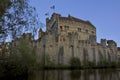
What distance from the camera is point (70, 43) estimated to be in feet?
183

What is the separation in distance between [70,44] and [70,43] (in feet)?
0.93

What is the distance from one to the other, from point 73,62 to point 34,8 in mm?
37843

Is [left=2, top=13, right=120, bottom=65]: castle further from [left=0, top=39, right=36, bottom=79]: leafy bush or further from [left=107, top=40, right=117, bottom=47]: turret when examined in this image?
[left=0, top=39, right=36, bottom=79]: leafy bush

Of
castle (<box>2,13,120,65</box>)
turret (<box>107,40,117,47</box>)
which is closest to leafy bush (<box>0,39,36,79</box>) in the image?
castle (<box>2,13,120,65</box>)

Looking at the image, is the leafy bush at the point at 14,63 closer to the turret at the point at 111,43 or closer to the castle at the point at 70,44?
the castle at the point at 70,44

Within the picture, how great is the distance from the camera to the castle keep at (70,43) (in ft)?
173

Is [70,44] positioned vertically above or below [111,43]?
below

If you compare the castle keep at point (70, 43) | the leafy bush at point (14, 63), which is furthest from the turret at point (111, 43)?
the leafy bush at point (14, 63)

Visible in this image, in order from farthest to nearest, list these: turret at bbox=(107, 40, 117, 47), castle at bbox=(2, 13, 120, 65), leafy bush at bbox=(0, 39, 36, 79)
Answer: turret at bbox=(107, 40, 117, 47)
castle at bbox=(2, 13, 120, 65)
leafy bush at bbox=(0, 39, 36, 79)

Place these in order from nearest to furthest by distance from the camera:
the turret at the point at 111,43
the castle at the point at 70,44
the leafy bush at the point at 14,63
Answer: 1. the leafy bush at the point at 14,63
2. the castle at the point at 70,44
3. the turret at the point at 111,43

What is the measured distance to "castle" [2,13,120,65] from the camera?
52.5m

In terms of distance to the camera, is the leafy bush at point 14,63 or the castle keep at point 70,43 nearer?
the leafy bush at point 14,63

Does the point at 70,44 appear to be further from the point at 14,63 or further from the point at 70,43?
the point at 14,63

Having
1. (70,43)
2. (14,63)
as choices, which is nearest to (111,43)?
(70,43)
